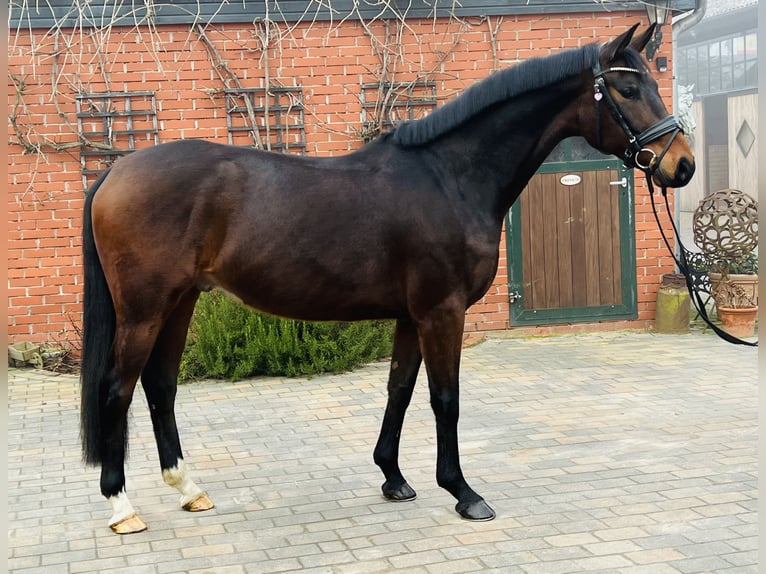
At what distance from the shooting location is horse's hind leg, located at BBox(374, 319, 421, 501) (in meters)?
4.42

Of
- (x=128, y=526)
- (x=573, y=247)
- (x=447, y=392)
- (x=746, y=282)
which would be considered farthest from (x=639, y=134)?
(x=746, y=282)

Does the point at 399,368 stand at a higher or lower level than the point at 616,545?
higher

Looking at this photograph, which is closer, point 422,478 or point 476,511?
point 476,511

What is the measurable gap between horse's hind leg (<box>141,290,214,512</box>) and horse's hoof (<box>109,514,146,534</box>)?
0.29m

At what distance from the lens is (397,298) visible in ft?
13.7

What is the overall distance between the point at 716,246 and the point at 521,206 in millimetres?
1923

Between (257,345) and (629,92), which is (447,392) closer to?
(629,92)

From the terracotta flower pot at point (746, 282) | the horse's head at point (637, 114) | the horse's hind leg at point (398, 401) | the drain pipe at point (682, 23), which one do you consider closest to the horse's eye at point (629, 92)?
the horse's head at point (637, 114)

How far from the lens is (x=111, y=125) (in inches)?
327

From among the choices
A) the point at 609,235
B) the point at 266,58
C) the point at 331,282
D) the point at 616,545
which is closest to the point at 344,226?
the point at 331,282

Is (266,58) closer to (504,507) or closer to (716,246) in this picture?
(716,246)

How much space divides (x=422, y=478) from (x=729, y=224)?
5.34 meters

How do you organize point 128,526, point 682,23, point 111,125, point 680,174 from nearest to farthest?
point 680,174, point 128,526, point 111,125, point 682,23

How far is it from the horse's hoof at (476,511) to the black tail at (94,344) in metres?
1.66
